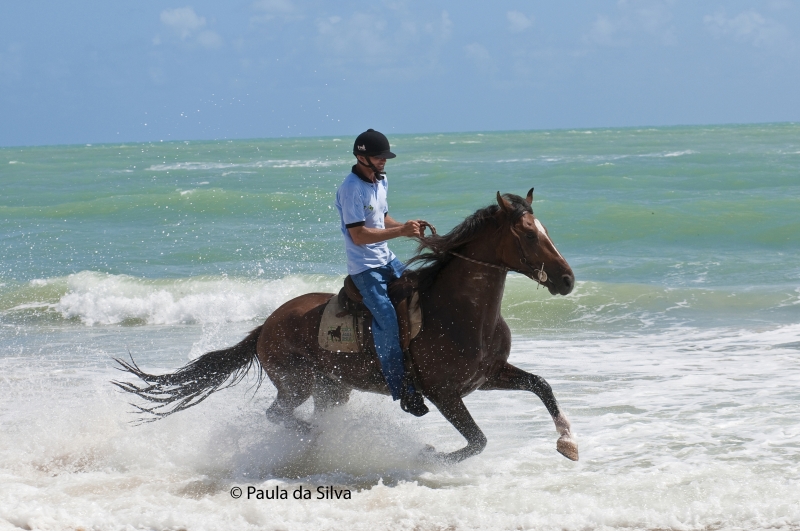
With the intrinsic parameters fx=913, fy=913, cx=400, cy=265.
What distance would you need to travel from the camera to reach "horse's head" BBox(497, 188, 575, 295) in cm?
518

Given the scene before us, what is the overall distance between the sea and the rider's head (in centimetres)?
192

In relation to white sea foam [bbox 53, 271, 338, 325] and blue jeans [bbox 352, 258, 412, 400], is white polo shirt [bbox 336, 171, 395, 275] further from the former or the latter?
white sea foam [bbox 53, 271, 338, 325]

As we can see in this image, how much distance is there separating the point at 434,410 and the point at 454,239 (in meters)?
2.40

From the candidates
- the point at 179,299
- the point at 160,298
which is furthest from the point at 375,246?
the point at 179,299

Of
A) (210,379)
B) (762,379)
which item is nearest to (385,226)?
(210,379)

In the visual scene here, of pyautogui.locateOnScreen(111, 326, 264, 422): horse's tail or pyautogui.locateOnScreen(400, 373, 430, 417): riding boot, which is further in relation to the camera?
pyautogui.locateOnScreen(111, 326, 264, 422): horse's tail

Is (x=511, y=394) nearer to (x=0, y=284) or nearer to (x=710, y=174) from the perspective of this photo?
(x=0, y=284)

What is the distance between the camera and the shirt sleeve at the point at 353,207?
5469 mm

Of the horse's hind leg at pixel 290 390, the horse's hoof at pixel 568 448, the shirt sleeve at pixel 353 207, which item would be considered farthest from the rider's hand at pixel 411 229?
the horse's hoof at pixel 568 448

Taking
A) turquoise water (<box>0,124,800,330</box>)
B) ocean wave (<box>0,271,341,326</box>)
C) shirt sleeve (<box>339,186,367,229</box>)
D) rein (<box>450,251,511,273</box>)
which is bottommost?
ocean wave (<box>0,271,341,326</box>)

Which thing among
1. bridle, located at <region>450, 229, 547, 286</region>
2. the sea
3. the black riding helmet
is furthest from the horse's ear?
the sea

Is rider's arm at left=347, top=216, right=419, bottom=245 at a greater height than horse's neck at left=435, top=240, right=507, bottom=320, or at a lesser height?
greater

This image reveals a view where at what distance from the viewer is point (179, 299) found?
46.3ft

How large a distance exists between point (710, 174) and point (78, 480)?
2976 cm
